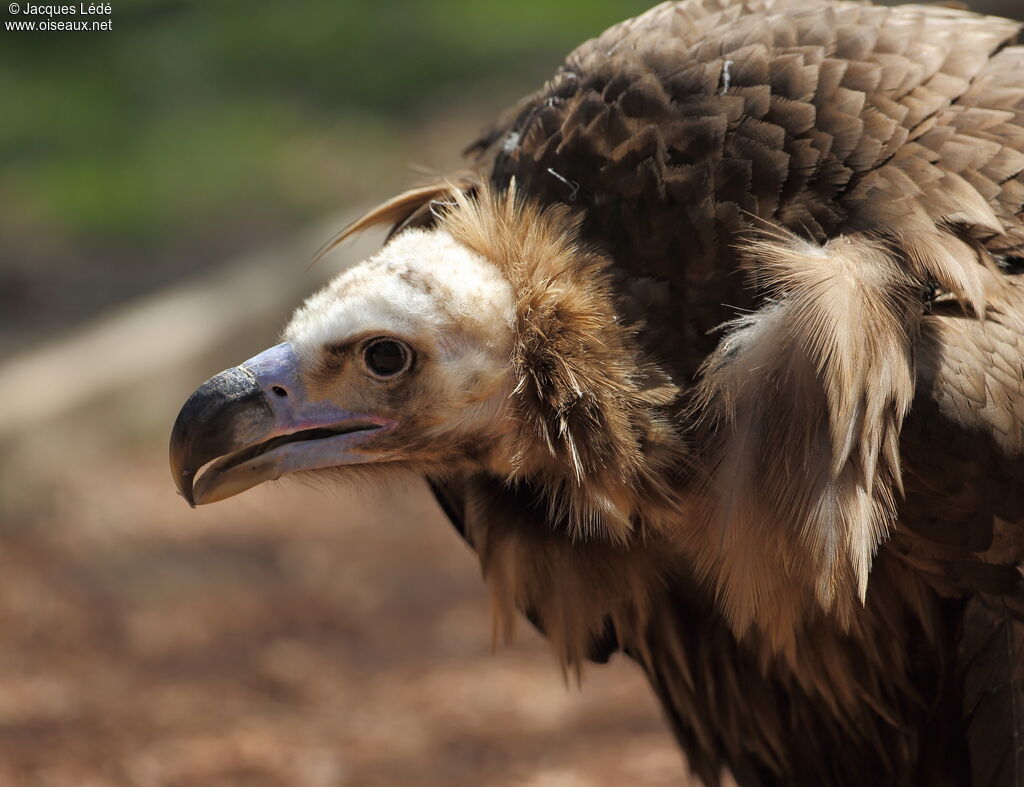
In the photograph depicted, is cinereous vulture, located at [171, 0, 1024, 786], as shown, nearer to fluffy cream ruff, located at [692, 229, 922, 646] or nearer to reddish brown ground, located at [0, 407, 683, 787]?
fluffy cream ruff, located at [692, 229, 922, 646]

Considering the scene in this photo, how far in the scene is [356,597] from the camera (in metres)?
5.36

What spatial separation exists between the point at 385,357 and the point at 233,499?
3.36m

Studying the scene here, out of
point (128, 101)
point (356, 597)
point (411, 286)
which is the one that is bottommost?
point (356, 597)

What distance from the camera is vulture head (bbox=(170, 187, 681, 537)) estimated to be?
2.64m

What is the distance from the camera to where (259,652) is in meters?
4.99

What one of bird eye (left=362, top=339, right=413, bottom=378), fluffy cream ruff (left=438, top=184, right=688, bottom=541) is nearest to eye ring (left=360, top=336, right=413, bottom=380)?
bird eye (left=362, top=339, right=413, bottom=378)

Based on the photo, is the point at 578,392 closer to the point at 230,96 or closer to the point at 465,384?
the point at 465,384

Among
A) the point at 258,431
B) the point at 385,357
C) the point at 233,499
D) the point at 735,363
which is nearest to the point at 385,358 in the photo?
the point at 385,357

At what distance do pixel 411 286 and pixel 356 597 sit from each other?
110 inches

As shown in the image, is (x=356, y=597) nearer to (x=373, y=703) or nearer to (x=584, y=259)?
(x=373, y=703)

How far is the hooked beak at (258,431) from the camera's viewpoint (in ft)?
8.64

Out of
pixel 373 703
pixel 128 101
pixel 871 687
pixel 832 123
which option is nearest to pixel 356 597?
pixel 373 703

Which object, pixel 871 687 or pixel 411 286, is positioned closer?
pixel 411 286

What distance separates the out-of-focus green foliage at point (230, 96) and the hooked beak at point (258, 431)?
5.07 metres
